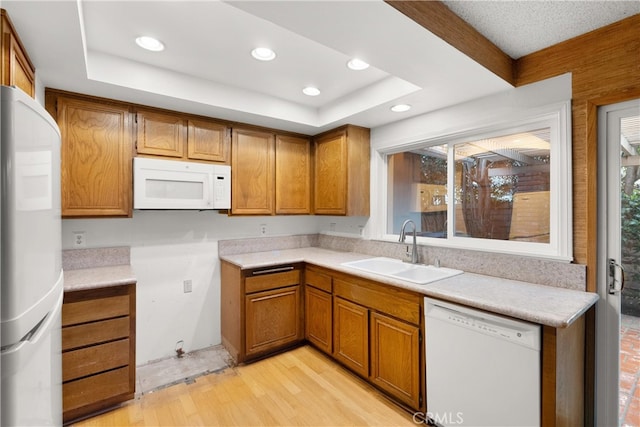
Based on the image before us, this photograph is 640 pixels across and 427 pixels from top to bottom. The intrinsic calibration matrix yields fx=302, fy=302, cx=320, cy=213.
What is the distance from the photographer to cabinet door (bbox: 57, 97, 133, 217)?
7.03ft

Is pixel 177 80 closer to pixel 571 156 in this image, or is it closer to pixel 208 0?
pixel 208 0

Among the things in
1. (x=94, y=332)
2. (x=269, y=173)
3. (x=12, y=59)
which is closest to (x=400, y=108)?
(x=269, y=173)

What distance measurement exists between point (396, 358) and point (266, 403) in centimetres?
97

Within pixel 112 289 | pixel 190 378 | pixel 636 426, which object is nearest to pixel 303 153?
pixel 112 289

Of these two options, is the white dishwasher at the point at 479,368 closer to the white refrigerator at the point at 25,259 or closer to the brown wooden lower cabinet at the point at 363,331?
the brown wooden lower cabinet at the point at 363,331

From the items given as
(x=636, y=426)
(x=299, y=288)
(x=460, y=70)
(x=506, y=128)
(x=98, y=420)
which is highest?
(x=460, y=70)

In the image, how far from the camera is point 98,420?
1.97 m

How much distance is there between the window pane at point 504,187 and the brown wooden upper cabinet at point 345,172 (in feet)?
2.94

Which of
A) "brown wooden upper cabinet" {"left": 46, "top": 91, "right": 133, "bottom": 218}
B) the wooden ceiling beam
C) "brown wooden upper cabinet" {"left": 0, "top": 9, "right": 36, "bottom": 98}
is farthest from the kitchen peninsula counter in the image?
the wooden ceiling beam

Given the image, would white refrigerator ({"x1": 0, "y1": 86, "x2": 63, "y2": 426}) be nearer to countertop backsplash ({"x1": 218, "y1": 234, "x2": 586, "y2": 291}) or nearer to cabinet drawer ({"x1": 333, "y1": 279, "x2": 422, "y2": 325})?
cabinet drawer ({"x1": 333, "y1": 279, "x2": 422, "y2": 325})

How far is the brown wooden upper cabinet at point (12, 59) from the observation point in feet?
4.20

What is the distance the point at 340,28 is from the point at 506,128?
1.45 metres

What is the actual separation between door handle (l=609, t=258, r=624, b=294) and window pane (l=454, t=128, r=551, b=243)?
1.06 feet

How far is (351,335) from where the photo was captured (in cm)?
244
